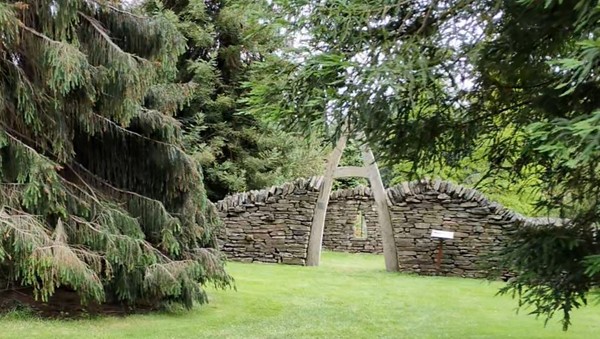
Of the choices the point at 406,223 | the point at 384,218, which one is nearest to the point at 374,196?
the point at 384,218

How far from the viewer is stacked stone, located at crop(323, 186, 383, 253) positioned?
585 inches

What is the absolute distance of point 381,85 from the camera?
275 cm

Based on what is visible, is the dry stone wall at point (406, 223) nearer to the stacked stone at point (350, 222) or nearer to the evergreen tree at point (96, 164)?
the stacked stone at point (350, 222)

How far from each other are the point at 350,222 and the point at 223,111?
16.0 ft

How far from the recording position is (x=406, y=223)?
1060 centimetres

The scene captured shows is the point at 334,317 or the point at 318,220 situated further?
the point at 318,220

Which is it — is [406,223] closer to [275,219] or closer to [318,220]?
[318,220]

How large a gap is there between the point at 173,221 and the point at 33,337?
1.85 meters

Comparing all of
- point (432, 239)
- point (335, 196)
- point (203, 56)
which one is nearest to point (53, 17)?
point (432, 239)

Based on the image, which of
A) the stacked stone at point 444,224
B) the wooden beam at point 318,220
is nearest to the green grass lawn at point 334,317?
the stacked stone at point 444,224

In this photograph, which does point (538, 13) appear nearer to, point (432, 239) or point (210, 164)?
point (432, 239)

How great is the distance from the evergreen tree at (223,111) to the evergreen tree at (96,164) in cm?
592

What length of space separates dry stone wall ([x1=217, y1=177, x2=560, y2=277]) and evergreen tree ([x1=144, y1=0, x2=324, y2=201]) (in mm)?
1610

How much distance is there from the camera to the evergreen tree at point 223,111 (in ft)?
41.9
